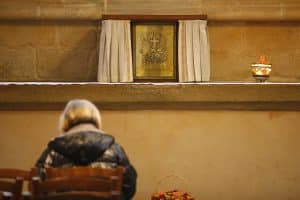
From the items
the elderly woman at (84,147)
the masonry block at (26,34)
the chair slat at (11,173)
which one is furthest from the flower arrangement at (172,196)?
the masonry block at (26,34)

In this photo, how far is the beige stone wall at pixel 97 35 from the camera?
7.93 m

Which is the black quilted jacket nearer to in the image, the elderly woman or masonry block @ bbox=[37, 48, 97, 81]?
the elderly woman

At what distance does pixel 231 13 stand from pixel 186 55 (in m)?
→ 0.93

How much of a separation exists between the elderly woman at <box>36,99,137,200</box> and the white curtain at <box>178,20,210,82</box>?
3479mm

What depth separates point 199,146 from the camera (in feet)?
18.2

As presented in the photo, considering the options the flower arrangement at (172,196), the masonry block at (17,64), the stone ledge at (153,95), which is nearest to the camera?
the flower arrangement at (172,196)

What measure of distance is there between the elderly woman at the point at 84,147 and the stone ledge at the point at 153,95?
1.40m

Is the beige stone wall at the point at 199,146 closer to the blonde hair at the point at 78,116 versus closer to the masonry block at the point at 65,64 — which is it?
the blonde hair at the point at 78,116

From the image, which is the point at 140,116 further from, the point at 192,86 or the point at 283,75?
the point at 283,75

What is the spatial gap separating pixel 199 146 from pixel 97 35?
9.43ft

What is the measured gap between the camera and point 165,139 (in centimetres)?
555

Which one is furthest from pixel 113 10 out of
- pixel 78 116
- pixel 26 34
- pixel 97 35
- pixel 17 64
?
pixel 78 116

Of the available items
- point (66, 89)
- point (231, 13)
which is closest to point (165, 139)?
point (66, 89)

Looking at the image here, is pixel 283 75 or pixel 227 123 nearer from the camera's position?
pixel 227 123
